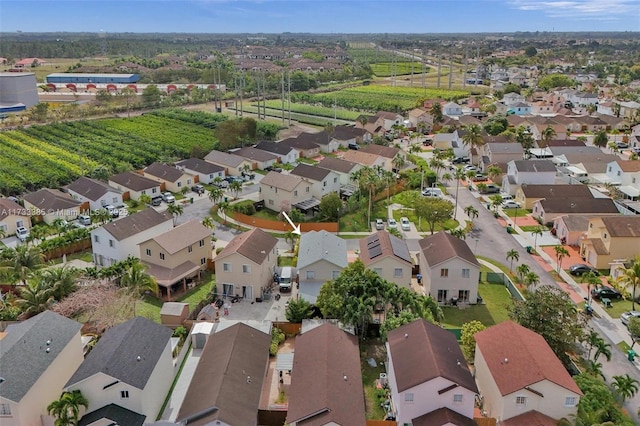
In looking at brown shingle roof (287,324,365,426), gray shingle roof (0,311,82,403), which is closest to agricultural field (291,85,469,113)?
brown shingle roof (287,324,365,426)

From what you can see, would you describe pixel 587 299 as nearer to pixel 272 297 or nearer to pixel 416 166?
pixel 272 297

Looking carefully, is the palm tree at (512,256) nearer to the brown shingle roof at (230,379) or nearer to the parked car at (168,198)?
the brown shingle roof at (230,379)

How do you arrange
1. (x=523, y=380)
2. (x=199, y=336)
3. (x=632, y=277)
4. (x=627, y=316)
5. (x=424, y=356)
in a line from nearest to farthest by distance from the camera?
1. (x=523, y=380)
2. (x=424, y=356)
3. (x=199, y=336)
4. (x=627, y=316)
5. (x=632, y=277)

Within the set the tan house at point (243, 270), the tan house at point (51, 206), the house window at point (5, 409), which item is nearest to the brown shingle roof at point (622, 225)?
the tan house at point (243, 270)

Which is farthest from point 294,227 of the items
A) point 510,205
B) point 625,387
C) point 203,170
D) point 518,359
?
point 625,387

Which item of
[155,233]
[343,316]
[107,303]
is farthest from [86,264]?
[343,316]

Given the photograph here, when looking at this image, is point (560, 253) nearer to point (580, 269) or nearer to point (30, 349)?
point (580, 269)
